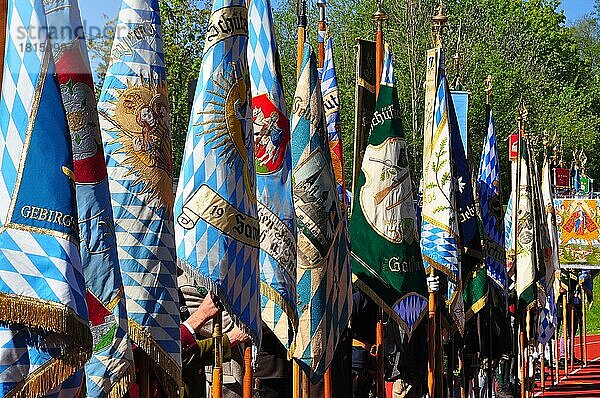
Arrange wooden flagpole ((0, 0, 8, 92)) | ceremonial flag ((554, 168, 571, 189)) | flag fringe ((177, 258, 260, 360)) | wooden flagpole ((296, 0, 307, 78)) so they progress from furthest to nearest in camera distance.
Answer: ceremonial flag ((554, 168, 571, 189)), wooden flagpole ((296, 0, 307, 78)), flag fringe ((177, 258, 260, 360)), wooden flagpole ((0, 0, 8, 92))

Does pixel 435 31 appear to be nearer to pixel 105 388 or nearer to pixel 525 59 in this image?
pixel 105 388

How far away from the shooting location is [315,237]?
631cm

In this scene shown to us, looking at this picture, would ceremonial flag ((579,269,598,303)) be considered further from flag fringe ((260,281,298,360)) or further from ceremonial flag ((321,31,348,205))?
flag fringe ((260,281,298,360))

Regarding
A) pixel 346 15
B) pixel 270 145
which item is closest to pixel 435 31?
pixel 270 145

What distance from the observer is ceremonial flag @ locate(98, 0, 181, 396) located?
4.55 m

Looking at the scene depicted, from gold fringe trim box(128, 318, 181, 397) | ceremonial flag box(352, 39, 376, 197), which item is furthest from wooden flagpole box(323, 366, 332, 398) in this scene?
ceremonial flag box(352, 39, 376, 197)

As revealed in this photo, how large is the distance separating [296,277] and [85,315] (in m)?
2.60

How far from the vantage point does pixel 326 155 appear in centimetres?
646

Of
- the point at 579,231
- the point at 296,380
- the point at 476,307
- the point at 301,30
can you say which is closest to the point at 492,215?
the point at 476,307

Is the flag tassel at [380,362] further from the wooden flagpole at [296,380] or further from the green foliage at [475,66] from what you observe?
the green foliage at [475,66]

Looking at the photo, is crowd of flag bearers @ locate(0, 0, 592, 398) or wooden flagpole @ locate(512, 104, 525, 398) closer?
crowd of flag bearers @ locate(0, 0, 592, 398)

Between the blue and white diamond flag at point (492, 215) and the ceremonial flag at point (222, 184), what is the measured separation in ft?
19.1

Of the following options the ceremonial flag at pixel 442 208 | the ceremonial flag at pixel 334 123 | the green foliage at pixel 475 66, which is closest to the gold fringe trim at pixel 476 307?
the ceremonial flag at pixel 442 208

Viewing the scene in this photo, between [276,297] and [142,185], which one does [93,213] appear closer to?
[142,185]
